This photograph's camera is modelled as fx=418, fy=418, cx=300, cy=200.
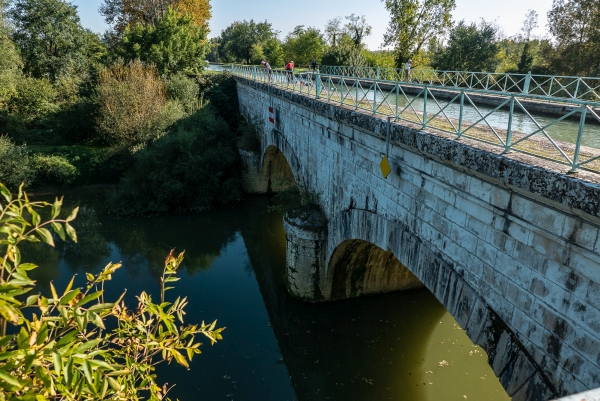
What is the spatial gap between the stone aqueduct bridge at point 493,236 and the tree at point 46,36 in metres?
26.2

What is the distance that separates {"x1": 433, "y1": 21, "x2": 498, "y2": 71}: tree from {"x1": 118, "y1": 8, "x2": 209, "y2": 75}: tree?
18.4 meters

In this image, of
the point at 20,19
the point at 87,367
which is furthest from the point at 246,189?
the point at 20,19

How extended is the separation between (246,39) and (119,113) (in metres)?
35.4

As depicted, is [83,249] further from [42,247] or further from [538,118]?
[538,118]

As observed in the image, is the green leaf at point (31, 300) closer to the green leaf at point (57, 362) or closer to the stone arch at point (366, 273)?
the green leaf at point (57, 362)

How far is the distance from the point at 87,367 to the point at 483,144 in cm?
425

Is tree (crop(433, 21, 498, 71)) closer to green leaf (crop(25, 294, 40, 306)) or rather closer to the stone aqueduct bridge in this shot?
the stone aqueduct bridge

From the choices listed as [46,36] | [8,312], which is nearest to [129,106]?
[46,36]

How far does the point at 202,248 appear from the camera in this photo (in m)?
14.9

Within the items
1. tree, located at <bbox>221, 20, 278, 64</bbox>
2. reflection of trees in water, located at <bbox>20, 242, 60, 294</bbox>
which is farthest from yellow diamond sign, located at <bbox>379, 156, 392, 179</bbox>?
tree, located at <bbox>221, 20, 278, 64</bbox>

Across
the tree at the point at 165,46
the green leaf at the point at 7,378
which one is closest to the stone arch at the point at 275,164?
the tree at the point at 165,46

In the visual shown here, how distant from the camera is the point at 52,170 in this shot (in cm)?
2062

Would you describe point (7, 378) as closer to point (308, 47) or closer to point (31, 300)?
point (31, 300)

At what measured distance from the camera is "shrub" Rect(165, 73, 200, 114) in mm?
23013
